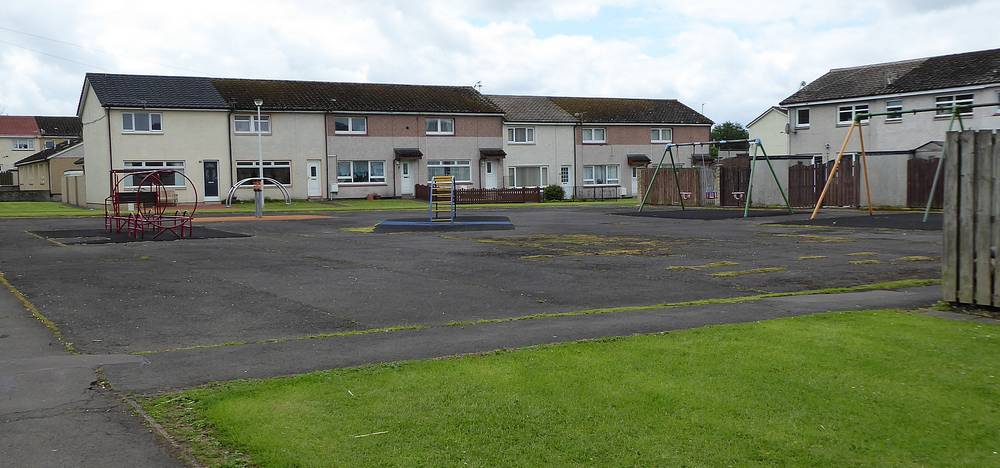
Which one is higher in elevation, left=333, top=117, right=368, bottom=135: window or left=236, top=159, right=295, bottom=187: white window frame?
left=333, top=117, right=368, bottom=135: window

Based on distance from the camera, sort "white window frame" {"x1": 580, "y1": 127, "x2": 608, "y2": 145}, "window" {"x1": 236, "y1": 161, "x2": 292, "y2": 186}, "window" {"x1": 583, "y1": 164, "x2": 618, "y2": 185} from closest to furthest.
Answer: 1. "window" {"x1": 236, "y1": 161, "x2": 292, "y2": 186}
2. "white window frame" {"x1": 580, "y1": 127, "x2": 608, "y2": 145}
3. "window" {"x1": 583, "y1": 164, "x2": 618, "y2": 185}

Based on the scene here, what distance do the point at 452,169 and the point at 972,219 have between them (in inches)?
1961

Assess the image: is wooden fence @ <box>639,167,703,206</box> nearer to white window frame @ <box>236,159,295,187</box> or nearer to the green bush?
the green bush

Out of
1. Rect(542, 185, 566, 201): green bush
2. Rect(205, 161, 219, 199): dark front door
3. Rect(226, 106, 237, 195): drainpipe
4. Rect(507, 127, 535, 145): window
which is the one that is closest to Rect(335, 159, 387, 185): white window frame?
Rect(226, 106, 237, 195): drainpipe

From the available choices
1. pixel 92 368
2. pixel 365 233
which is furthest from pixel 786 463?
pixel 365 233

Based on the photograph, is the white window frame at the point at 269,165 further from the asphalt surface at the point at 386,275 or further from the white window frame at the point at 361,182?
the asphalt surface at the point at 386,275

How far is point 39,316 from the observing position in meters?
10.7

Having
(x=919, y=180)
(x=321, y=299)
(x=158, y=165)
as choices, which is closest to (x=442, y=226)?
(x=321, y=299)

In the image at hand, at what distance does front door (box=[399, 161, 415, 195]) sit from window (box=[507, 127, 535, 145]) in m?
8.33

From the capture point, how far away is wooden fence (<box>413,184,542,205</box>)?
175ft

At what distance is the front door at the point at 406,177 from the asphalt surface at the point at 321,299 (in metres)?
33.6

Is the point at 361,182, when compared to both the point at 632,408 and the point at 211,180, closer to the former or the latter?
the point at 211,180

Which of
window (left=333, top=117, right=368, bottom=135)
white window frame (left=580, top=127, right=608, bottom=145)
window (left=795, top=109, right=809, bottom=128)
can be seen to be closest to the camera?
window (left=795, top=109, right=809, bottom=128)

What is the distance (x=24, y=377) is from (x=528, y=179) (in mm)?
56427
